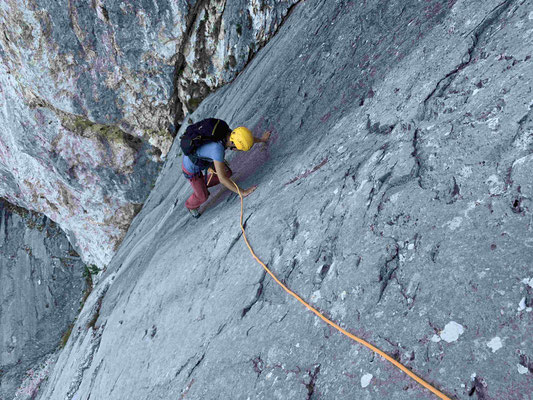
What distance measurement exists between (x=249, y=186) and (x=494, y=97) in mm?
3610

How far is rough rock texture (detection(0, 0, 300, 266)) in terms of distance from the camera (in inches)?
362

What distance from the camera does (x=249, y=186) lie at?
5.70 metres

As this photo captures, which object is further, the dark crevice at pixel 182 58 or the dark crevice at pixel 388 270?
the dark crevice at pixel 182 58

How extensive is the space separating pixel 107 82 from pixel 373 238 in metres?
10.3

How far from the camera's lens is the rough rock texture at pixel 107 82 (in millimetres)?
9203

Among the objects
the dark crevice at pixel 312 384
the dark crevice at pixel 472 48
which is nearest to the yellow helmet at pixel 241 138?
the dark crevice at pixel 472 48

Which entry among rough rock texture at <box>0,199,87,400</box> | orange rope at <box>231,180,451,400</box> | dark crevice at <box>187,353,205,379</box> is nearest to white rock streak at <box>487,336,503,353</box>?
orange rope at <box>231,180,451,400</box>

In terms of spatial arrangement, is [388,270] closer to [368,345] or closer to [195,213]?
[368,345]

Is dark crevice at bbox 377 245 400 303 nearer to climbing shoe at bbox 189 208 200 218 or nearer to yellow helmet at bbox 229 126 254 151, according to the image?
yellow helmet at bbox 229 126 254 151

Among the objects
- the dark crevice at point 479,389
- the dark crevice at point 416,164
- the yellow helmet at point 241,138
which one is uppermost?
the yellow helmet at point 241,138

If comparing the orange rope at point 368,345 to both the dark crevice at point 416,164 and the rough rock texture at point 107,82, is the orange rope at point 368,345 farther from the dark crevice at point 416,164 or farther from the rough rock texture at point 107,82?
the rough rock texture at point 107,82

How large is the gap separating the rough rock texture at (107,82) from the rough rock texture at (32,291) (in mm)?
4202

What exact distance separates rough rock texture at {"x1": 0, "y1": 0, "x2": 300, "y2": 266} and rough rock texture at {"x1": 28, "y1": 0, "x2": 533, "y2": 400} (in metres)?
4.14

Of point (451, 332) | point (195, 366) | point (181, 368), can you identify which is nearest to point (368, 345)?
point (451, 332)
